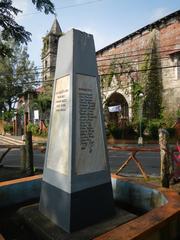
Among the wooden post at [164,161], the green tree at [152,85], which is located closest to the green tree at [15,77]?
the green tree at [152,85]

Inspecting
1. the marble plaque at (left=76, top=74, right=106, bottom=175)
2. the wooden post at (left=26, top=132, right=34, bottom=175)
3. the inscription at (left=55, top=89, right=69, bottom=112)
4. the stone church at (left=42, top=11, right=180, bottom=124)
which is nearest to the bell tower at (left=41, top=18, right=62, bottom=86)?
the stone church at (left=42, top=11, right=180, bottom=124)

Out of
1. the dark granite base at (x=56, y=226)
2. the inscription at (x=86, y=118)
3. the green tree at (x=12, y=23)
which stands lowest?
the dark granite base at (x=56, y=226)

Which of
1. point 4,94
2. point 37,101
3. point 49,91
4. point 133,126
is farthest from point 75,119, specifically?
point 4,94

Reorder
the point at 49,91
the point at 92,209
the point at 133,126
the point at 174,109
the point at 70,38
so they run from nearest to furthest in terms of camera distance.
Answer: the point at 92,209, the point at 70,38, the point at 133,126, the point at 174,109, the point at 49,91

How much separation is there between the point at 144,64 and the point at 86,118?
26.1m

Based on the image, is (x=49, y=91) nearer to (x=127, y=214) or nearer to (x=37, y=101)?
(x=37, y=101)

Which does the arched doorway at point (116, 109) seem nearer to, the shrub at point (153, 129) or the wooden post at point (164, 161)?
the shrub at point (153, 129)

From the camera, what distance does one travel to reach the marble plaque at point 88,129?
3867 mm

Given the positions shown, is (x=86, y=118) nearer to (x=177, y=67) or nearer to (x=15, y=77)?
(x=177, y=67)

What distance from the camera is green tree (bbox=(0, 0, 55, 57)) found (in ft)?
36.0

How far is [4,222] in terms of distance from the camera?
418 centimetres

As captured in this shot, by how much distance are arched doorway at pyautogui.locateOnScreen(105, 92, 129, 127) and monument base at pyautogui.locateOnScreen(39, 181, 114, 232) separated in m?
24.4

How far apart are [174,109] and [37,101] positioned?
15952 millimetres

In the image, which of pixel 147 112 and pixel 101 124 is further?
pixel 147 112
